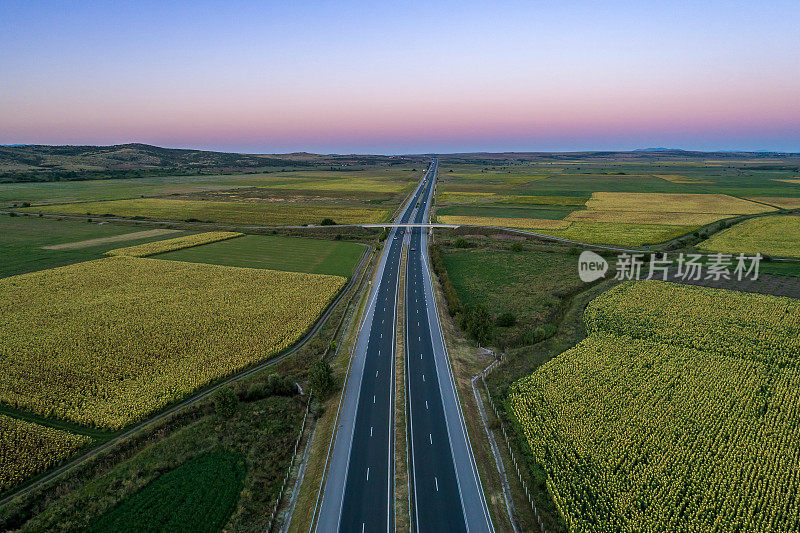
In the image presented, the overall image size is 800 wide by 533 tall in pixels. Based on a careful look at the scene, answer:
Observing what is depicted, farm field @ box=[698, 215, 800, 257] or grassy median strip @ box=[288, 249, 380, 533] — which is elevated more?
farm field @ box=[698, 215, 800, 257]

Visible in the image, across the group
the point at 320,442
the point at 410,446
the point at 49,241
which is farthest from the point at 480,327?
the point at 49,241

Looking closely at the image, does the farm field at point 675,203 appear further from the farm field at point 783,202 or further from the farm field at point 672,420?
the farm field at point 672,420

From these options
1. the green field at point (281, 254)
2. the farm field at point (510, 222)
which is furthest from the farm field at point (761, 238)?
the green field at point (281, 254)

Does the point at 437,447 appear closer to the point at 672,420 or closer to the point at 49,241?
the point at 672,420

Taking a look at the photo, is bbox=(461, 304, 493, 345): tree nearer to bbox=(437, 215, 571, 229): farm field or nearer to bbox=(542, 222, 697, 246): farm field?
bbox=(542, 222, 697, 246): farm field

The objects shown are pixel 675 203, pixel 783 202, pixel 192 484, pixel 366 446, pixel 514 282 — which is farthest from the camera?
pixel 675 203

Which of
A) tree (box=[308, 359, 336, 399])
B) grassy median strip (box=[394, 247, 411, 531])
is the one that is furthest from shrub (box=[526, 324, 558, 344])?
tree (box=[308, 359, 336, 399])
